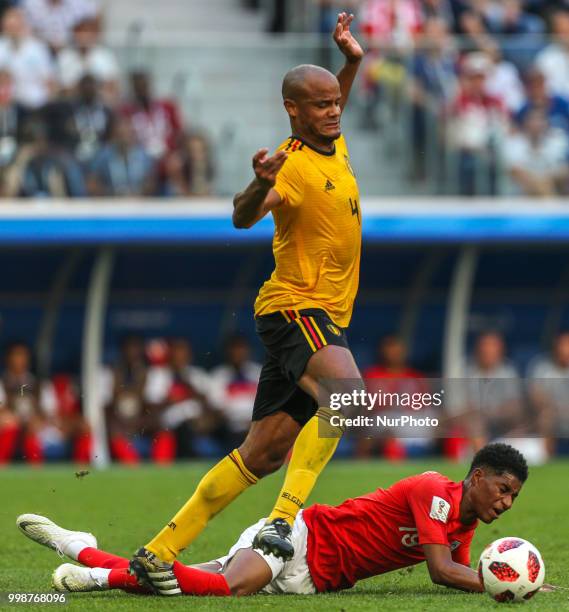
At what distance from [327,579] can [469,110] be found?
31.4 ft

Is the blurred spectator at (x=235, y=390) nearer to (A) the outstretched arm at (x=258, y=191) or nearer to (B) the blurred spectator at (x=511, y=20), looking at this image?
(B) the blurred spectator at (x=511, y=20)

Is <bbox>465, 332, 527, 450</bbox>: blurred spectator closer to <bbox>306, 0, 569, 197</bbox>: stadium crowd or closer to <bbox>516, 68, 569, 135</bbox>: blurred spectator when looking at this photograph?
<bbox>306, 0, 569, 197</bbox>: stadium crowd

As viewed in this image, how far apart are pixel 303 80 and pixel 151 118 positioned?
864 cm

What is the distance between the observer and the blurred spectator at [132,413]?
1538 centimetres

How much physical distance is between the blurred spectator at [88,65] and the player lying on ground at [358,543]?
887 cm

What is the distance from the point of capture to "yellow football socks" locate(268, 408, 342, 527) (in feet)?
21.6

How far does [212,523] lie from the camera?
33.3 feet

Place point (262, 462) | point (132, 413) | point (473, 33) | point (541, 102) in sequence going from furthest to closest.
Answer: point (473, 33) < point (541, 102) < point (132, 413) < point (262, 462)

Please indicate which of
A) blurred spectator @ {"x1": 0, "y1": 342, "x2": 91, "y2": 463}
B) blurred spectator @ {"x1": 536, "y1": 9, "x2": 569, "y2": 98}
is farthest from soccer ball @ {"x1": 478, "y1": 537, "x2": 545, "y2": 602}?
blurred spectator @ {"x1": 536, "y1": 9, "x2": 569, "y2": 98}

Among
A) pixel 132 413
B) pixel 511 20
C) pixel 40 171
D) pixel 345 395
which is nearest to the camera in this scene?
pixel 345 395

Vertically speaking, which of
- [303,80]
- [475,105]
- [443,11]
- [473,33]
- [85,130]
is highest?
[303,80]

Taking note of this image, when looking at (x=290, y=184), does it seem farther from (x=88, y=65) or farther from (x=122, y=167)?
(x=88, y=65)

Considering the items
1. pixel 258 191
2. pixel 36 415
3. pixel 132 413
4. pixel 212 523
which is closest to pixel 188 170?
pixel 132 413

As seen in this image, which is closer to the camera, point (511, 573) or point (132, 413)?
point (511, 573)
